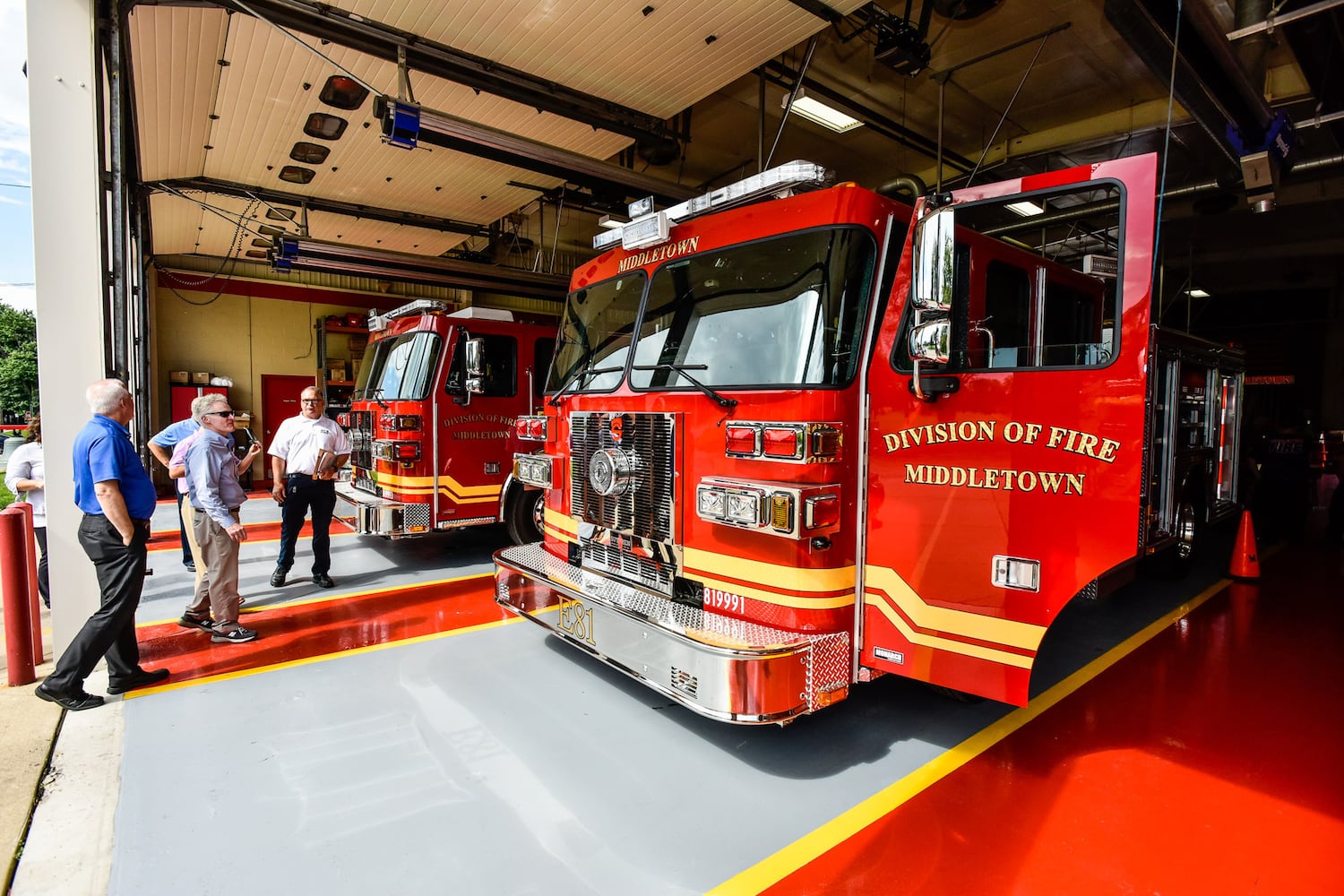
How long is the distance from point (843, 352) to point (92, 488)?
3983mm

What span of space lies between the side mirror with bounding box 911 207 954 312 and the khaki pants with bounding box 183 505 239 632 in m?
4.52

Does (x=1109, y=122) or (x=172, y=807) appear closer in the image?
(x=172, y=807)

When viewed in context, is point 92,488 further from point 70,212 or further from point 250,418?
point 250,418

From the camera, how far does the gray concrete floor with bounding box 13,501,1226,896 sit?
2.52m

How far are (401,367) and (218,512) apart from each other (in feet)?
9.84

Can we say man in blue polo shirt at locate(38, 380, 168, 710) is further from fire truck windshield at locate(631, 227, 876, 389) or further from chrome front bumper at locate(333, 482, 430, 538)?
fire truck windshield at locate(631, 227, 876, 389)

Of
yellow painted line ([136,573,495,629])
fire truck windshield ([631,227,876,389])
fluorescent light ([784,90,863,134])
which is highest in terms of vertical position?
fluorescent light ([784,90,863,134])

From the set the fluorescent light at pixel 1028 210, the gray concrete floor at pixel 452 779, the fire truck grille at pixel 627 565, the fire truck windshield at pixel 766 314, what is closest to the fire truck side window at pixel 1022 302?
the fire truck windshield at pixel 766 314

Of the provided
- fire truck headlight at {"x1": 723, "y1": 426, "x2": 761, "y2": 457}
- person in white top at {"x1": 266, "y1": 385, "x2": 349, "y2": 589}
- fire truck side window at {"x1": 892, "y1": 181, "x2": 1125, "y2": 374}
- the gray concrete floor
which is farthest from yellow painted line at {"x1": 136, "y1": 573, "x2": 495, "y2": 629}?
fire truck side window at {"x1": 892, "y1": 181, "x2": 1125, "y2": 374}

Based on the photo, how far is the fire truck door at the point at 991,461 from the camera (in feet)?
8.38

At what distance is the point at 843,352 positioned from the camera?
306 cm

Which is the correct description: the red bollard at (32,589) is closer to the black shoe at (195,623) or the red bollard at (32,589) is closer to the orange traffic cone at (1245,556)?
the black shoe at (195,623)

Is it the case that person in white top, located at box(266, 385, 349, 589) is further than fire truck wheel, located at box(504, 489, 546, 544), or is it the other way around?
fire truck wheel, located at box(504, 489, 546, 544)

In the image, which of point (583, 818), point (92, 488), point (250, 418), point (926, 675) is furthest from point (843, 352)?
point (250, 418)
